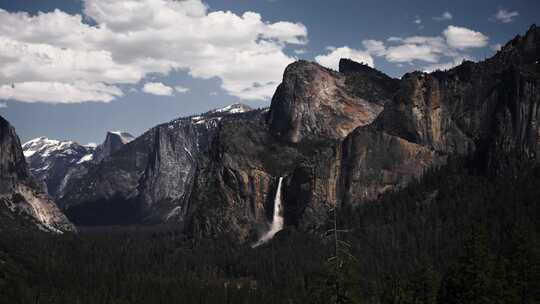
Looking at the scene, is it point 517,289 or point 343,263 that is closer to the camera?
point 343,263

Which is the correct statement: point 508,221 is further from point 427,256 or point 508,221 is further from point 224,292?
point 224,292

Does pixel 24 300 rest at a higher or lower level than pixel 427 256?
lower

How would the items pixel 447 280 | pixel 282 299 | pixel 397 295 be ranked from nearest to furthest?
pixel 447 280
pixel 397 295
pixel 282 299

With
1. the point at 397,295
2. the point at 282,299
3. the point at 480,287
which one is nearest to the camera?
the point at 480,287

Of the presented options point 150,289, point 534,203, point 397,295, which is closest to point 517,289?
point 397,295

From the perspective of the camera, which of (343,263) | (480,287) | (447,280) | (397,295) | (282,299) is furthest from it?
(282,299)

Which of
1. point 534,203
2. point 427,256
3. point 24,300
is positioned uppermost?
point 534,203

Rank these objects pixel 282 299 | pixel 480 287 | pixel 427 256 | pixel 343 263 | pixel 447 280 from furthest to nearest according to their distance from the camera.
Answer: pixel 427 256
pixel 282 299
pixel 447 280
pixel 480 287
pixel 343 263

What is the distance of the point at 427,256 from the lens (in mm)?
191250

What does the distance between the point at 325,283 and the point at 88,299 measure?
5821 inches

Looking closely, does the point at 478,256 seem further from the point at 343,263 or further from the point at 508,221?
the point at 508,221

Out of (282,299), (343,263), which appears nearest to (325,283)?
(343,263)

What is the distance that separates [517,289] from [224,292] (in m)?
110

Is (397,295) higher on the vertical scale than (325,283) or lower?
lower
